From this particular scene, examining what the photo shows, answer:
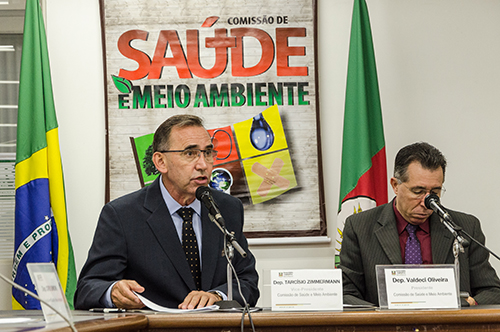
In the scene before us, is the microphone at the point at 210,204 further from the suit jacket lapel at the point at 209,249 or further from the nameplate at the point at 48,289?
the nameplate at the point at 48,289

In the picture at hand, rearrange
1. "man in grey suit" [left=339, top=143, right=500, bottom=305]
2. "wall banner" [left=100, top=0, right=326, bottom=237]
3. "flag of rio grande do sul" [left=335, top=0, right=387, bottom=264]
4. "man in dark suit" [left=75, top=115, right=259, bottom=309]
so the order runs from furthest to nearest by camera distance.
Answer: "wall banner" [left=100, top=0, right=326, bottom=237] < "flag of rio grande do sul" [left=335, top=0, right=387, bottom=264] < "man in grey suit" [left=339, top=143, right=500, bottom=305] < "man in dark suit" [left=75, top=115, right=259, bottom=309]

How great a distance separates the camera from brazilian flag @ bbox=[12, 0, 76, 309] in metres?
3.05

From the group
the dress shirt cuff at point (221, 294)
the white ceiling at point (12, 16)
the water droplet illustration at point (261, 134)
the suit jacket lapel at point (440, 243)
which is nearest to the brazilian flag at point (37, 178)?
the white ceiling at point (12, 16)

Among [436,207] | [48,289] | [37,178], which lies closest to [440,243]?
[436,207]

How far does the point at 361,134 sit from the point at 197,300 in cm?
178

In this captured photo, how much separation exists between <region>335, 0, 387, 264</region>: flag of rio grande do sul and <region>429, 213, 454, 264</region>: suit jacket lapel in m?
0.83

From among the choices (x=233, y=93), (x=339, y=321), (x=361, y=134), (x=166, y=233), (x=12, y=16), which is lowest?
(x=339, y=321)

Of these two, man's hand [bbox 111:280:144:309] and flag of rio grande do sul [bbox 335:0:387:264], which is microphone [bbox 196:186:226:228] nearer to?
man's hand [bbox 111:280:144:309]

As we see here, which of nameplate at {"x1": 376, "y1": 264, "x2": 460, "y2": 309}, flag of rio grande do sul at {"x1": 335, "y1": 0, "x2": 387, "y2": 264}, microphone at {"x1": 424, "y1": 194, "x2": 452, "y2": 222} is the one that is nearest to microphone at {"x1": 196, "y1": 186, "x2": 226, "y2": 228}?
nameplate at {"x1": 376, "y1": 264, "x2": 460, "y2": 309}

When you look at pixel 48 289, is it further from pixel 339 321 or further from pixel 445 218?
pixel 445 218

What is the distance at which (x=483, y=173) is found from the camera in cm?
353

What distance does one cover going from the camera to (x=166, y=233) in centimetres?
210

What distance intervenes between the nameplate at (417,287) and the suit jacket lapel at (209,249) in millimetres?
721

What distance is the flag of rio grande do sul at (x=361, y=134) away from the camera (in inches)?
125
